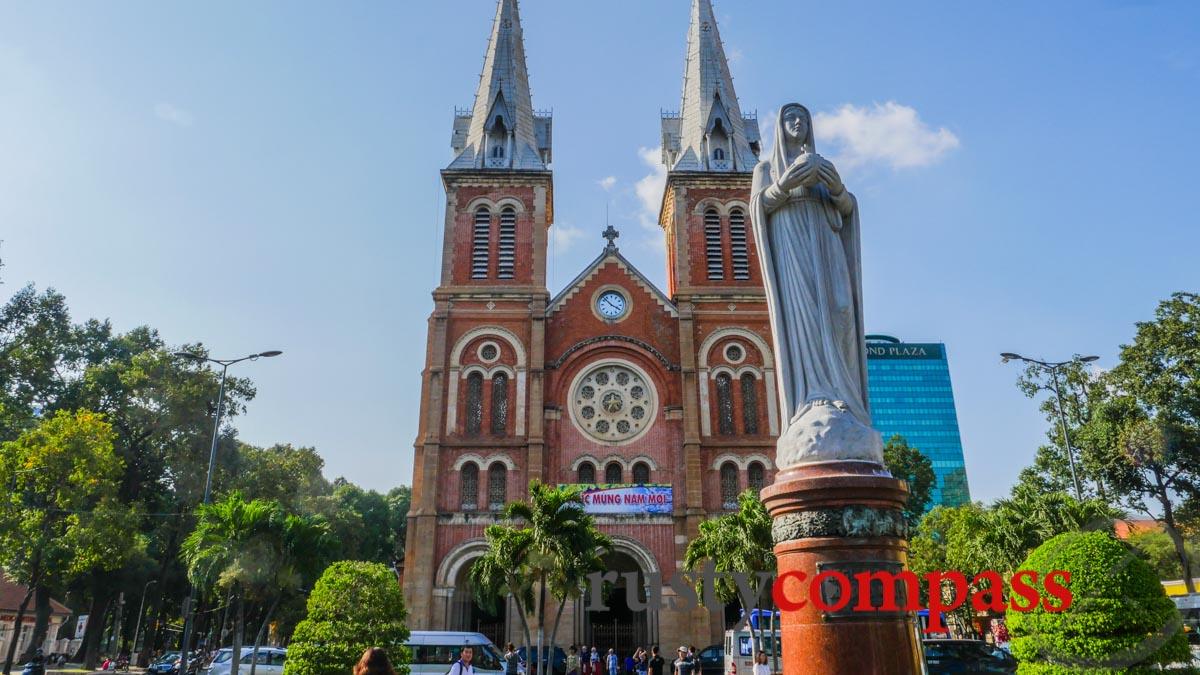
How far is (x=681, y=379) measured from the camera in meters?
30.8

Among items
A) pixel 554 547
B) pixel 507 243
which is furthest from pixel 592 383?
pixel 554 547

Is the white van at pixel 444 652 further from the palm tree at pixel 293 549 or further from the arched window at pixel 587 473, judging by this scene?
the arched window at pixel 587 473

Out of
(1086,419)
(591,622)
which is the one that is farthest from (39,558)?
(1086,419)

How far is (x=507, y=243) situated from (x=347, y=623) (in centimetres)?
2037

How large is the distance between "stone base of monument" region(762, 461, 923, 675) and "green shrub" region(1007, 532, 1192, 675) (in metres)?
2.24

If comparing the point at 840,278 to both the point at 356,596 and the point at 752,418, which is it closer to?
the point at 356,596

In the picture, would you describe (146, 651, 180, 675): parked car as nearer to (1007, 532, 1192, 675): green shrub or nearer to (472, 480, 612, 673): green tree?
(472, 480, 612, 673): green tree

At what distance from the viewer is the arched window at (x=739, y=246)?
109 feet

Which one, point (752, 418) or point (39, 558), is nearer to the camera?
point (39, 558)

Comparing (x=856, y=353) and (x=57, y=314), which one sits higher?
(x=57, y=314)

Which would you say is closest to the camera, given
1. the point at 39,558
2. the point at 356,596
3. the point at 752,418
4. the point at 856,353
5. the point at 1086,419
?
the point at 856,353

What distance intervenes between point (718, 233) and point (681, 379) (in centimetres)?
701

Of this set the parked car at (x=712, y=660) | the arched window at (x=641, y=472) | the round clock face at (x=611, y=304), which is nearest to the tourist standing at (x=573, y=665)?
the parked car at (x=712, y=660)

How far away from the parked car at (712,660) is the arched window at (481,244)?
633 inches
